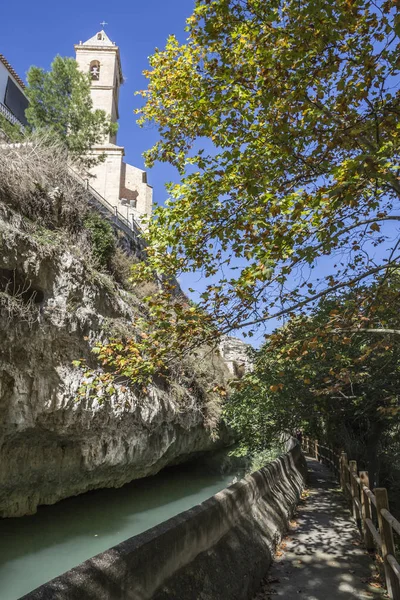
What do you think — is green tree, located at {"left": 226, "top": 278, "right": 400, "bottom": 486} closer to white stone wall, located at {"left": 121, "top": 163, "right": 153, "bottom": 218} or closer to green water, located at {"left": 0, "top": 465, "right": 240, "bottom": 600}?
green water, located at {"left": 0, "top": 465, "right": 240, "bottom": 600}

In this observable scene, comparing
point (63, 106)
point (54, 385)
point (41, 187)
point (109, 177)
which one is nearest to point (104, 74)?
point (109, 177)

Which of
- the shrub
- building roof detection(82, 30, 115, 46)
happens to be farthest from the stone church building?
the shrub

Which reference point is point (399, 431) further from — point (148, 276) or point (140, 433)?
point (148, 276)

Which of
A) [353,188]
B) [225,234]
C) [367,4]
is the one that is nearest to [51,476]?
[225,234]

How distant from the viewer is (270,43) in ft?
19.1

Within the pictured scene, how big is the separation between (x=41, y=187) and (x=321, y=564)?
10207 millimetres

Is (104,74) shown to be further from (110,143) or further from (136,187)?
(136,187)

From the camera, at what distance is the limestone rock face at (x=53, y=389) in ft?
27.3

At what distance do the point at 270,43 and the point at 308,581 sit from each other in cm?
735

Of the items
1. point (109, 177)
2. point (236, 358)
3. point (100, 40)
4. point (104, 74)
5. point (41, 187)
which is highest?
point (100, 40)

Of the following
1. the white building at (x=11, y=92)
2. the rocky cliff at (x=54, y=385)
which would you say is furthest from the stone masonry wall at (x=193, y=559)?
the white building at (x=11, y=92)

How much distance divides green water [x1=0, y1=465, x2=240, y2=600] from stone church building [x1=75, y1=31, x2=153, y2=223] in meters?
26.9

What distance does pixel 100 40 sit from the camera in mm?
45812

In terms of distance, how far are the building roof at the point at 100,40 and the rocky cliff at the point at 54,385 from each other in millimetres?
42770
